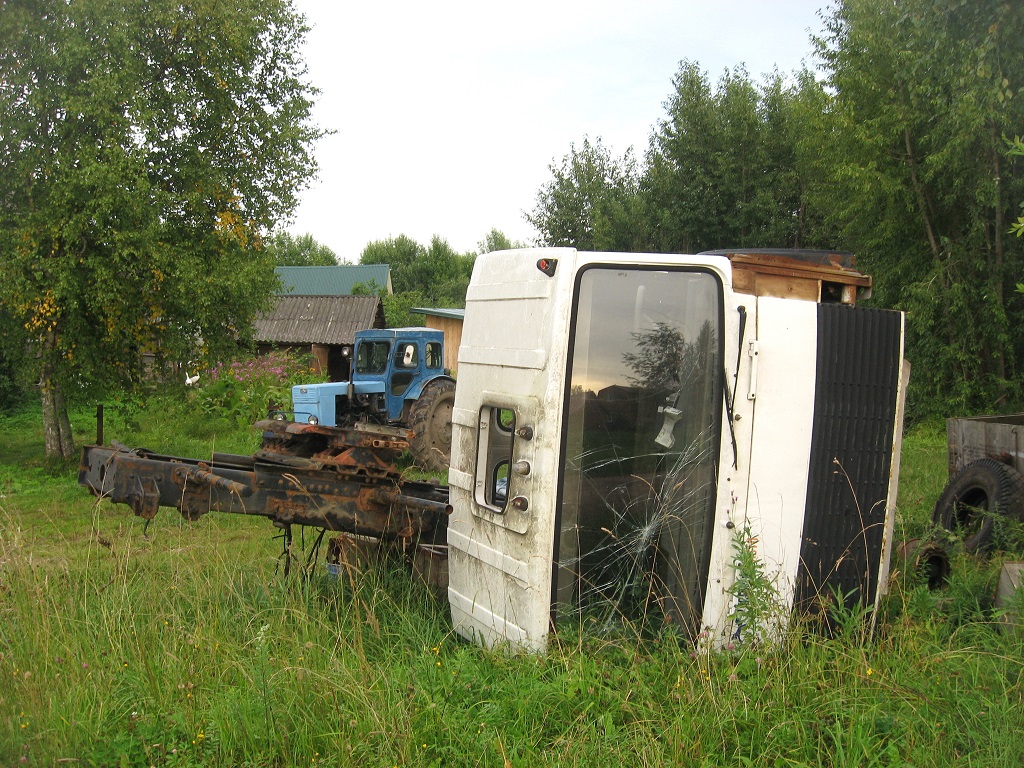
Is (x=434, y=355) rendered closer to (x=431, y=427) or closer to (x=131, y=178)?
(x=431, y=427)

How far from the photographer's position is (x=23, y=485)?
13.0 meters

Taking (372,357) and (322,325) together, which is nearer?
(372,357)

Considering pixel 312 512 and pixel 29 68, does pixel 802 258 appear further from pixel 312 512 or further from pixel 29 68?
pixel 29 68

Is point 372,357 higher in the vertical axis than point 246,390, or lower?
higher

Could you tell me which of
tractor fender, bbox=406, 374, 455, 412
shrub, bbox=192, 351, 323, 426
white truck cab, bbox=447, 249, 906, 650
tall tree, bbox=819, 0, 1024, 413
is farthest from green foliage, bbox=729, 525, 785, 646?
shrub, bbox=192, 351, 323, 426

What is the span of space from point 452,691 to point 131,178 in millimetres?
12182

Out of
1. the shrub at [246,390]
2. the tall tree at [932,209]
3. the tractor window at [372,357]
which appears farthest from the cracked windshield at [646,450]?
the shrub at [246,390]

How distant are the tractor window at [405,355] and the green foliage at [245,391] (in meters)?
5.02

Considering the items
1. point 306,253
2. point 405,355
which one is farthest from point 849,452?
point 306,253

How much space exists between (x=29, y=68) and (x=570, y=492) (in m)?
13.2

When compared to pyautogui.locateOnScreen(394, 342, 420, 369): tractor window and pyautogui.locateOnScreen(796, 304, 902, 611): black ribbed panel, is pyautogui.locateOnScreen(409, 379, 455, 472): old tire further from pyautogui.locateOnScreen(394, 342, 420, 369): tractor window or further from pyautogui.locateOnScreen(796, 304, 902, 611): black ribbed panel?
pyautogui.locateOnScreen(796, 304, 902, 611): black ribbed panel

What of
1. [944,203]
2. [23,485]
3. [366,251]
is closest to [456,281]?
[366,251]

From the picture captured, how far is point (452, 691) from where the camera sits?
11.8ft

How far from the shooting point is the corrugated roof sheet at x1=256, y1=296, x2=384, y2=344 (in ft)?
102
